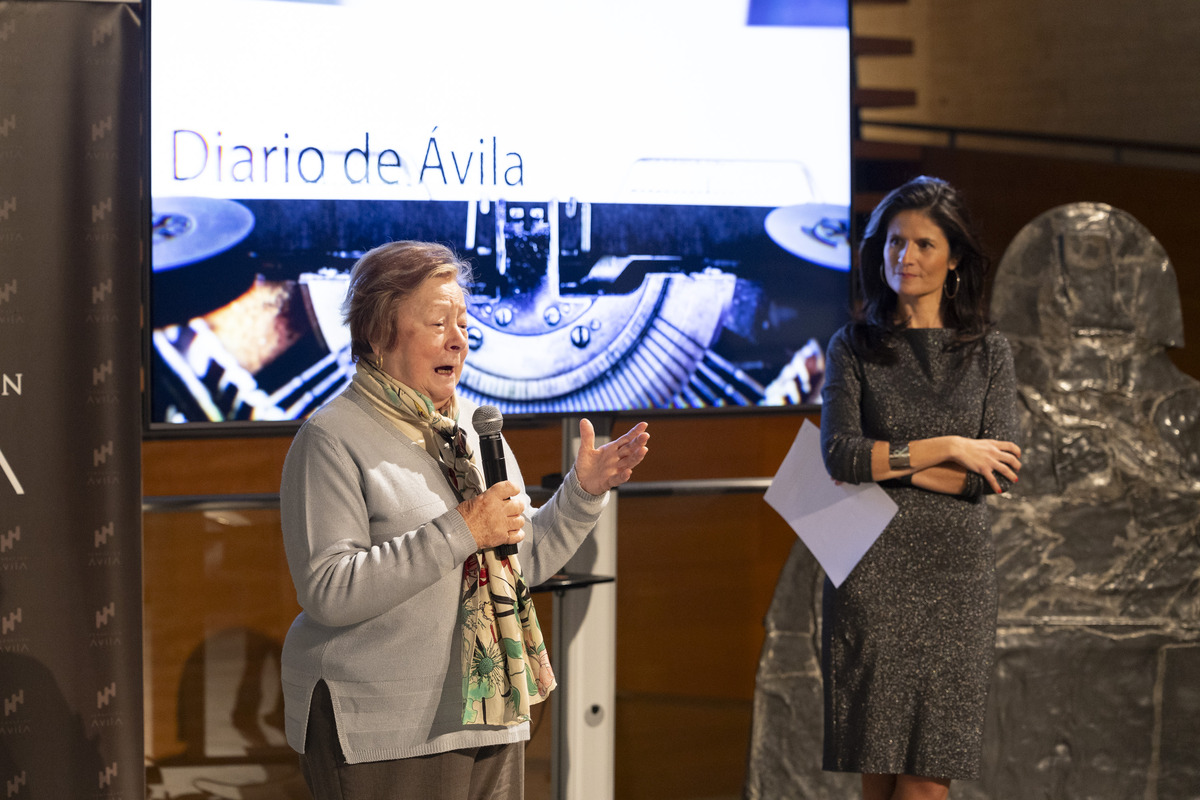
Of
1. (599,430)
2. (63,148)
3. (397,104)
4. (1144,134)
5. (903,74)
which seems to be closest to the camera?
(63,148)

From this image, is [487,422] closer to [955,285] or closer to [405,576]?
[405,576]

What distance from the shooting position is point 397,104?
262cm

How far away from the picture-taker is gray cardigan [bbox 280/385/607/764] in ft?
4.99

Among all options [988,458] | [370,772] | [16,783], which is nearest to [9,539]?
[16,783]

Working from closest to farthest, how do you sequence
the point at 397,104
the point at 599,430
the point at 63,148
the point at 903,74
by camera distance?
the point at 63,148
the point at 397,104
the point at 599,430
the point at 903,74

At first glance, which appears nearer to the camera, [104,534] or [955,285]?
[955,285]

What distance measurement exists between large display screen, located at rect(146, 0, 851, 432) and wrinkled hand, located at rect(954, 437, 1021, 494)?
2.61 ft

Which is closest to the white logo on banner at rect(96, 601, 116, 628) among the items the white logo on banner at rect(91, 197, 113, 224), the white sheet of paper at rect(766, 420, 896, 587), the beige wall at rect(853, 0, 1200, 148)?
the white logo on banner at rect(91, 197, 113, 224)

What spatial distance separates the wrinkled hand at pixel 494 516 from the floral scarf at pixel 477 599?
8cm

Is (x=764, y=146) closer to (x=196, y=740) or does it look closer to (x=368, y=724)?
(x=368, y=724)

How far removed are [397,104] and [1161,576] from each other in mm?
2308

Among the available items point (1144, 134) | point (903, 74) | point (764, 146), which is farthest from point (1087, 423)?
point (903, 74)

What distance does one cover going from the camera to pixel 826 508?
2.37 meters

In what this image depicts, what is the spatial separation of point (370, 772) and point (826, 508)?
1157 millimetres
